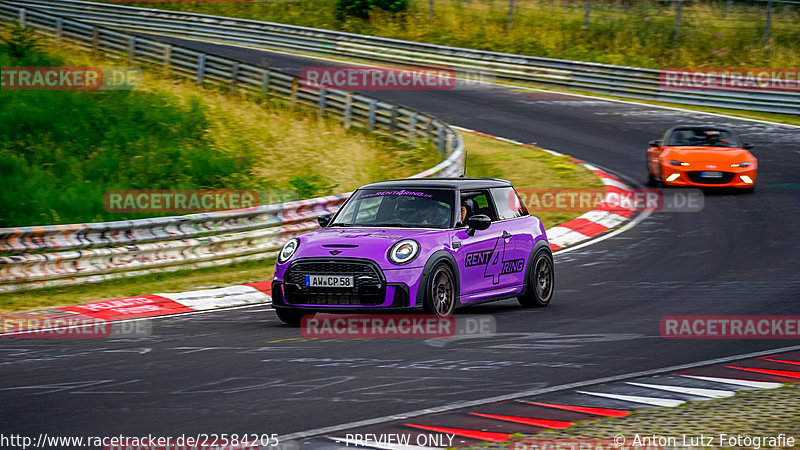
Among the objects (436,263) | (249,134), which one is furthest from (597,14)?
(436,263)

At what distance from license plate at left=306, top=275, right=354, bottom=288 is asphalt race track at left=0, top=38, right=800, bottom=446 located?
0.59m

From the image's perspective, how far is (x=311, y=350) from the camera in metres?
9.23

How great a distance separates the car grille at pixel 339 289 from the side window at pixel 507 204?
7.99ft

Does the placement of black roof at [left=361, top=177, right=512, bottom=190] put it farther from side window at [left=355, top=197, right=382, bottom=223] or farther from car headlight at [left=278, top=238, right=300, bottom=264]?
car headlight at [left=278, top=238, right=300, bottom=264]

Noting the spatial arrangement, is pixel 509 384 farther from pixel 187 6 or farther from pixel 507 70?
pixel 187 6

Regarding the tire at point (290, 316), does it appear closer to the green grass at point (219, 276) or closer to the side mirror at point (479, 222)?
the side mirror at point (479, 222)

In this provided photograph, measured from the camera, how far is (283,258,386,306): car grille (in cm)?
1023

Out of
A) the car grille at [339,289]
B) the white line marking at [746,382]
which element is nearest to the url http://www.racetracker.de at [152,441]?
the white line marking at [746,382]

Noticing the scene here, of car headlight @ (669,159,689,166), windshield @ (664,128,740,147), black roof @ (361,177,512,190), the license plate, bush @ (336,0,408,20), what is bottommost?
car headlight @ (669,159,689,166)

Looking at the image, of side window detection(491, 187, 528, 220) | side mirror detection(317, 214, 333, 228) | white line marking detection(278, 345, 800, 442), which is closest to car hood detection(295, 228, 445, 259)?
side mirror detection(317, 214, 333, 228)

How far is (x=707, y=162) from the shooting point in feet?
69.6

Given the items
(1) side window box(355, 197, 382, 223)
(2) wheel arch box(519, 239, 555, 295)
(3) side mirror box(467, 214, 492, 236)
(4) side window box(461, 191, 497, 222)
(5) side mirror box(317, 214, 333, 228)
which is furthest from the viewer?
(2) wheel arch box(519, 239, 555, 295)

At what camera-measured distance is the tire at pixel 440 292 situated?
10.4 metres

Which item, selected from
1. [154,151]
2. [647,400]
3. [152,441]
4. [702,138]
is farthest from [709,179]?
[152,441]
